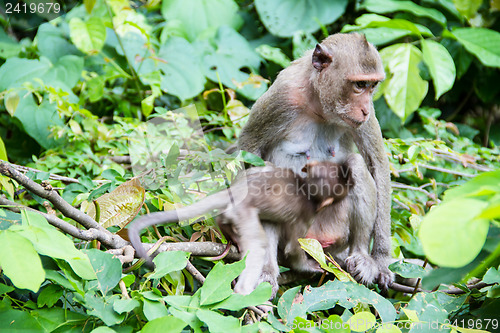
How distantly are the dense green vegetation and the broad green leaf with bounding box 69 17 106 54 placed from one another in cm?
1

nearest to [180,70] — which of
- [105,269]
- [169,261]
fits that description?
[169,261]

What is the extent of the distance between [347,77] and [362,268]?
1265 millimetres

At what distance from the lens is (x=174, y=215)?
2707mm

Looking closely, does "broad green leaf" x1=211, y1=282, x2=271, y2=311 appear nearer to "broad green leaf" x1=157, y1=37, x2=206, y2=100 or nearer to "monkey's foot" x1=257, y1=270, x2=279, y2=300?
"monkey's foot" x1=257, y1=270, x2=279, y2=300

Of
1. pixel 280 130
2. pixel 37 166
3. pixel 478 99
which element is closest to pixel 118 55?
pixel 37 166

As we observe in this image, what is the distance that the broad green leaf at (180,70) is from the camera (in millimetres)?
5055

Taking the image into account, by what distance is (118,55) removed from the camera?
223 inches

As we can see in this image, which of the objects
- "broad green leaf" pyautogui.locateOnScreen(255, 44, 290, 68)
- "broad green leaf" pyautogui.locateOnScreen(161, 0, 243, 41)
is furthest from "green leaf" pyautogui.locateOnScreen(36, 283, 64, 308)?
"broad green leaf" pyautogui.locateOnScreen(161, 0, 243, 41)

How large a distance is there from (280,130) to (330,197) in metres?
0.64

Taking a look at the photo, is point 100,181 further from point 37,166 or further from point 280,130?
point 280,130

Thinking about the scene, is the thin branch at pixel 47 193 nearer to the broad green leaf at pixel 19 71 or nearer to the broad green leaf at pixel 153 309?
the broad green leaf at pixel 153 309

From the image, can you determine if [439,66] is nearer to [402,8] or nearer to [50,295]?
[402,8]

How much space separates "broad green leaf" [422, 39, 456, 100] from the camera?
461 cm

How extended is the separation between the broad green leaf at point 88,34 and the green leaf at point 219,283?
3.55 metres
